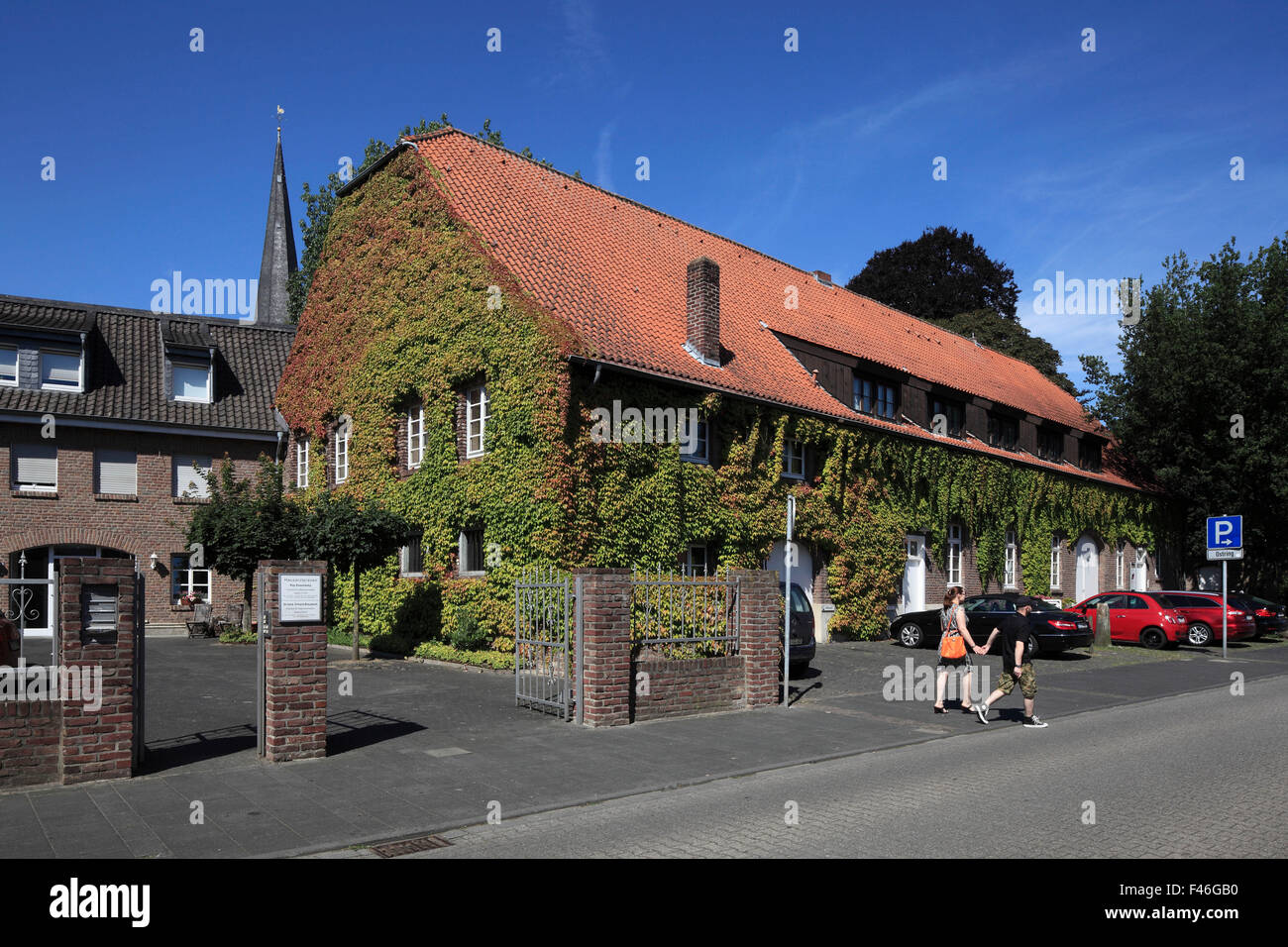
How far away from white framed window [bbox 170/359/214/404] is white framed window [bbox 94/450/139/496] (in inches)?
100

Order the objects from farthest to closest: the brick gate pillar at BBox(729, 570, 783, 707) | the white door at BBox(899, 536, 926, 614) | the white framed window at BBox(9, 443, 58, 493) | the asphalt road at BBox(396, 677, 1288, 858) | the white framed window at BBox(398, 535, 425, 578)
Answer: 1. the white door at BBox(899, 536, 926, 614)
2. the white framed window at BBox(9, 443, 58, 493)
3. the white framed window at BBox(398, 535, 425, 578)
4. the brick gate pillar at BBox(729, 570, 783, 707)
5. the asphalt road at BBox(396, 677, 1288, 858)

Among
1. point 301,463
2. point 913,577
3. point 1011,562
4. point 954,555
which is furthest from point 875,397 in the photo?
point 301,463

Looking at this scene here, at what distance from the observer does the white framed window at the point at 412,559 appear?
2126 centimetres

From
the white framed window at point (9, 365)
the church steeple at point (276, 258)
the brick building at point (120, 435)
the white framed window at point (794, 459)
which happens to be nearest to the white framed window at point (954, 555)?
the white framed window at point (794, 459)

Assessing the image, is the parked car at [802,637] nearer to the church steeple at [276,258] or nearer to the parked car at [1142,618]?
the parked car at [1142,618]

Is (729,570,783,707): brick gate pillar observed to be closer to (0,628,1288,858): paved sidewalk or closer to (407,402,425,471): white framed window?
(0,628,1288,858): paved sidewalk

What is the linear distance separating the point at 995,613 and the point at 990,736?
10588mm

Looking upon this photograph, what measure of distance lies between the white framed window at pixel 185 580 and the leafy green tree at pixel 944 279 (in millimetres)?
35812

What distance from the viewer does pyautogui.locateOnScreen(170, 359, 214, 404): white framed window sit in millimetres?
28531

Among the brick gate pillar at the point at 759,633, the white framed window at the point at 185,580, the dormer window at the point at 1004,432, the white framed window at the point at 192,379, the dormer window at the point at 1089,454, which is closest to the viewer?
the brick gate pillar at the point at 759,633

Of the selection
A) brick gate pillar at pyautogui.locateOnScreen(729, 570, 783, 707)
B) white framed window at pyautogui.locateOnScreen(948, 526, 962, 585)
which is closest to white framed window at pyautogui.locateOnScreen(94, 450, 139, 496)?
brick gate pillar at pyautogui.locateOnScreen(729, 570, 783, 707)
